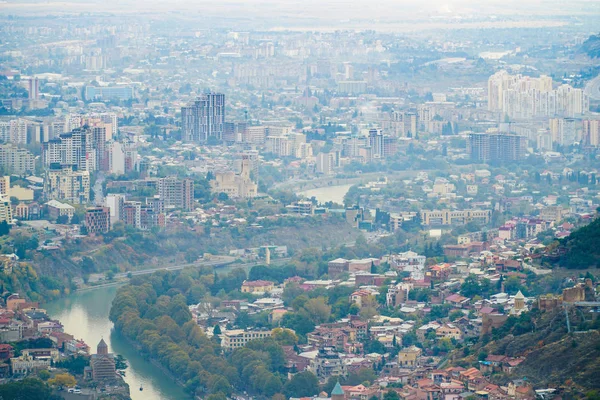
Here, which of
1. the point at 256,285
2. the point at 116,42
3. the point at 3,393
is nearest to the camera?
the point at 3,393

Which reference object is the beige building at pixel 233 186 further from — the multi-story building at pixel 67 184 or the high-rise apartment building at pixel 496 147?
the high-rise apartment building at pixel 496 147

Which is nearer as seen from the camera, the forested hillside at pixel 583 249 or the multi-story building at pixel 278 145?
the forested hillside at pixel 583 249

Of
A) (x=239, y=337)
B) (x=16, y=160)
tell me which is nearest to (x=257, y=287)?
(x=239, y=337)

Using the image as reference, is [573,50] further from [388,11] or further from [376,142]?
[388,11]

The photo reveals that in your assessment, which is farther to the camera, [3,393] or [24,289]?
[24,289]

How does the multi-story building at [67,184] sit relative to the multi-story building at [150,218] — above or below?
above

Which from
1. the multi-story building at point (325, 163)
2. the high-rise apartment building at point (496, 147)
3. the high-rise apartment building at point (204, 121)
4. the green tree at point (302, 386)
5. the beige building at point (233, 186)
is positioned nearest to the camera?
the green tree at point (302, 386)

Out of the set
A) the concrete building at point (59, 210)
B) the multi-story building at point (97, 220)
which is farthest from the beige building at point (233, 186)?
the multi-story building at point (97, 220)

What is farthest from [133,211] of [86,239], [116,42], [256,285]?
[116,42]
